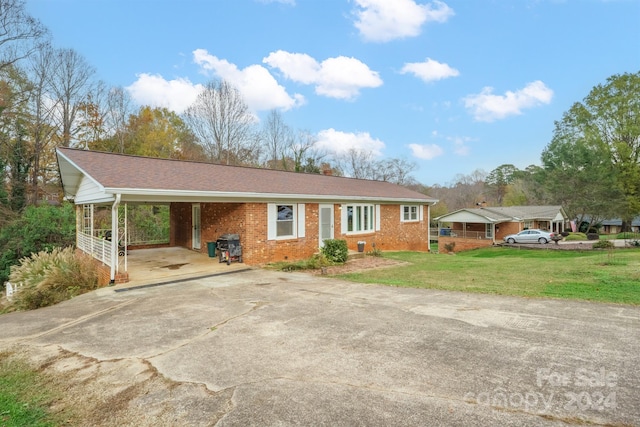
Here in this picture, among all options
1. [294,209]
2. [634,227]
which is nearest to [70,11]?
[294,209]

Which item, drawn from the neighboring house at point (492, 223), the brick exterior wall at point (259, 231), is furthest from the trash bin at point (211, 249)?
the neighboring house at point (492, 223)

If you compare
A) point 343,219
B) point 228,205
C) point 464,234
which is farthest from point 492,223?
point 228,205

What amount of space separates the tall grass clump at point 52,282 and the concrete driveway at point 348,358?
1.99m

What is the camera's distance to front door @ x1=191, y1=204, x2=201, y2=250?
14552 millimetres

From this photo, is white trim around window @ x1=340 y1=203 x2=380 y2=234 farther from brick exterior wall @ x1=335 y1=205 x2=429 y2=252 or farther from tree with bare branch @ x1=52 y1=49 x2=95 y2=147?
tree with bare branch @ x1=52 y1=49 x2=95 y2=147

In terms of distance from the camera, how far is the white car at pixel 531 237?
27.1m

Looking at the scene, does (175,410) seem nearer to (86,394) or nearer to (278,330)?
(86,394)

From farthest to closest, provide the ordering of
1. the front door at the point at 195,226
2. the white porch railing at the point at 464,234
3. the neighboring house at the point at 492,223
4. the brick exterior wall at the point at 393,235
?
1. the white porch railing at the point at 464,234
2. the neighboring house at the point at 492,223
3. the brick exterior wall at the point at 393,235
4. the front door at the point at 195,226

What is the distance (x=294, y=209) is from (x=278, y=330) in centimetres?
800

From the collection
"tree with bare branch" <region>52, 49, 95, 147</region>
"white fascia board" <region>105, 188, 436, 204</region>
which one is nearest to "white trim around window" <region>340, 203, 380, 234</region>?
"white fascia board" <region>105, 188, 436, 204</region>

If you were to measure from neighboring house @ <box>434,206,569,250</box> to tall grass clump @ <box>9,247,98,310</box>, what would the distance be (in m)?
29.2

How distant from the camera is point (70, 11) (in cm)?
1636

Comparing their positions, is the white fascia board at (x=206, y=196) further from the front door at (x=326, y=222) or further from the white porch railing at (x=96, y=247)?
the white porch railing at (x=96, y=247)

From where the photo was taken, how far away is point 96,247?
10914mm
